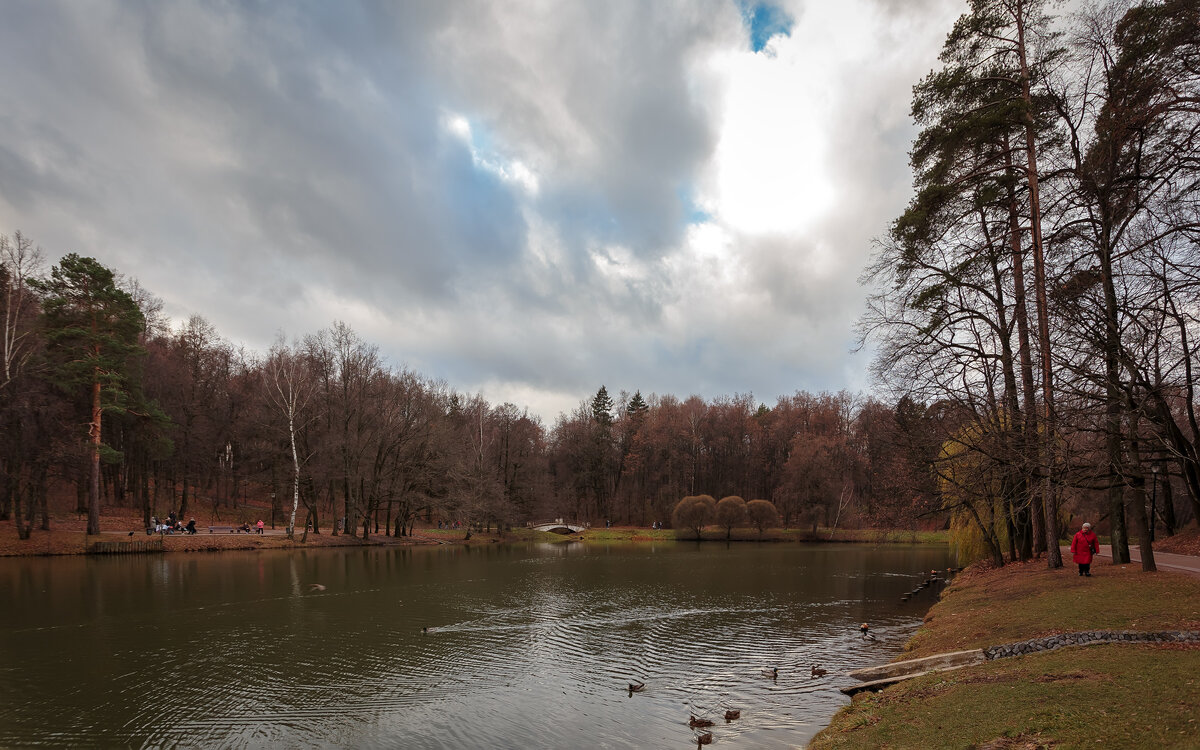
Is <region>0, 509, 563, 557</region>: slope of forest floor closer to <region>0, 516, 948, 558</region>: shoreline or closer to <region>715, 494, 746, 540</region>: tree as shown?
<region>0, 516, 948, 558</region>: shoreline

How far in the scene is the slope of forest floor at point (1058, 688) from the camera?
6445mm

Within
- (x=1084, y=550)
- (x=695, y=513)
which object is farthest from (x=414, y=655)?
(x=695, y=513)

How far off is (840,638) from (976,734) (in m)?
12.3

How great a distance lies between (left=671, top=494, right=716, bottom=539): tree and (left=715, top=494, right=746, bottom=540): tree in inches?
35.1

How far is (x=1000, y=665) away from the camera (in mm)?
10094

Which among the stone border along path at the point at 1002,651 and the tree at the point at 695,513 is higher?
the stone border along path at the point at 1002,651

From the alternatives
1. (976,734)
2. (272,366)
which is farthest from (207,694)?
(272,366)

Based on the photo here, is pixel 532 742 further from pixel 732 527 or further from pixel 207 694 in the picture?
pixel 732 527

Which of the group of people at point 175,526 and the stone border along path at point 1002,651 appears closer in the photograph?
the stone border along path at point 1002,651

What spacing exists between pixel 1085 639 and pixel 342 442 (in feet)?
153

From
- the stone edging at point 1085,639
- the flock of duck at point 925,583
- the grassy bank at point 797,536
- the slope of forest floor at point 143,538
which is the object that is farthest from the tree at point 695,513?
the stone edging at point 1085,639

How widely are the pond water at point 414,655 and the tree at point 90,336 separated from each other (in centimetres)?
896

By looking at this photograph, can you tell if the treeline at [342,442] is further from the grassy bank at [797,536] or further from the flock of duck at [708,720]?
the flock of duck at [708,720]

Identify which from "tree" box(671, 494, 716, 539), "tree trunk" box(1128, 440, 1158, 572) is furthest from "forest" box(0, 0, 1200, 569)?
"tree" box(671, 494, 716, 539)
